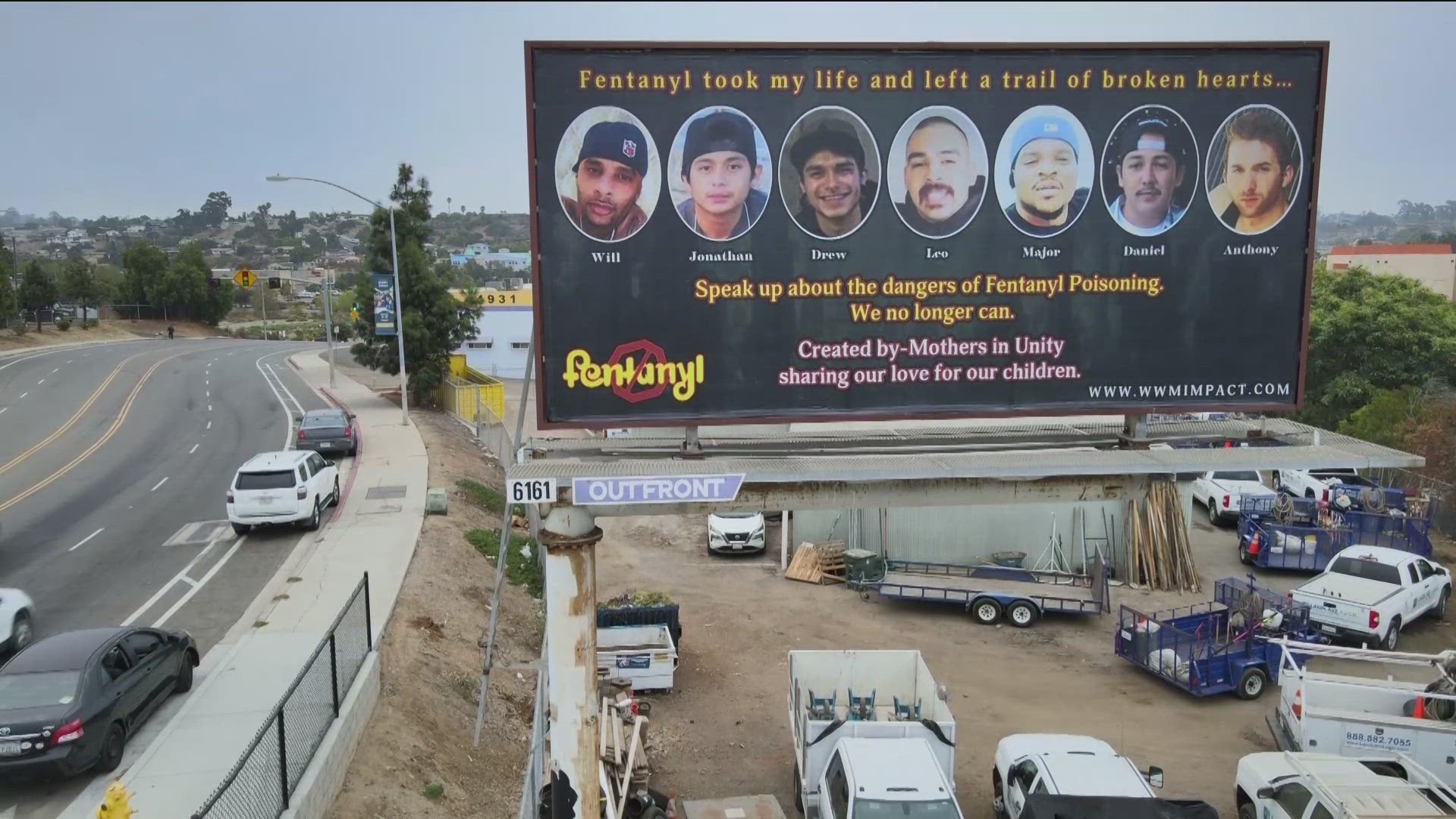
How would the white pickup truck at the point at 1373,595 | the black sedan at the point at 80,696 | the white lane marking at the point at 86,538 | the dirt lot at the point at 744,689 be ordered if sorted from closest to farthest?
the black sedan at the point at 80,696 < the dirt lot at the point at 744,689 < the white pickup truck at the point at 1373,595 < the white lane marking at the point at 86,538

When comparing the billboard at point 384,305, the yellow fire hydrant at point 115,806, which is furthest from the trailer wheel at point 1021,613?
the billboard at point 384,305

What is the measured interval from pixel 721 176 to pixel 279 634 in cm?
1022

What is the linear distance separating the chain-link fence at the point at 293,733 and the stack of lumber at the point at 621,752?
3148 mm

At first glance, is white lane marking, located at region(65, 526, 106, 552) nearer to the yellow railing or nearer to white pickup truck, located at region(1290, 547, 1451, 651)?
the yellow railing

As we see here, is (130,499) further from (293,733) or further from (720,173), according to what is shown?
(720,173)

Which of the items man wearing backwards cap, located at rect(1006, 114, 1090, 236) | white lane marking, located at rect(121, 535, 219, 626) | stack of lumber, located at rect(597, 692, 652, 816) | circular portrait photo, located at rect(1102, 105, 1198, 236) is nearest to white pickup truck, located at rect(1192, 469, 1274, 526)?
stack of lumber, located at rect(597, 692, 652, 816)

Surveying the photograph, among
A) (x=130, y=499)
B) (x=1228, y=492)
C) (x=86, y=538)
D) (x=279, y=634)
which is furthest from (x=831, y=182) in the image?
(x=1228, y=492)

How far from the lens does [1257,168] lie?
9.70 metres

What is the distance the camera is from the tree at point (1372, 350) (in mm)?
40594

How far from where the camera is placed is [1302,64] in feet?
31.4

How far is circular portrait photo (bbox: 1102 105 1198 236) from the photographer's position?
953 cm

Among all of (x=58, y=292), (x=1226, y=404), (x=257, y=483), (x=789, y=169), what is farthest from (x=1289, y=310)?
(x=58, y=292)

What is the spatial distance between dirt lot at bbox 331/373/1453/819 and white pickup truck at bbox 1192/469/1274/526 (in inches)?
170

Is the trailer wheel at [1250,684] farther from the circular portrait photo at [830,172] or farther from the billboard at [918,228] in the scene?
the circular portrait photo at [830,172]
